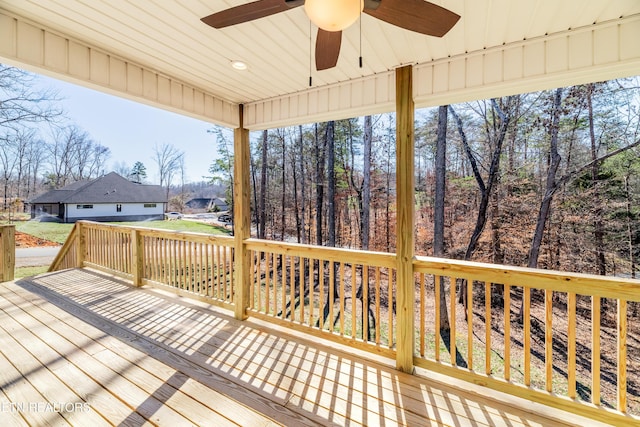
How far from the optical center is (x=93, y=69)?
2.22 metres

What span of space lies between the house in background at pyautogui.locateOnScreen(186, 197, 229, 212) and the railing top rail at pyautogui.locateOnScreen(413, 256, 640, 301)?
1195 cm

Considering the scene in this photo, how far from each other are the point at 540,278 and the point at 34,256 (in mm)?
10824

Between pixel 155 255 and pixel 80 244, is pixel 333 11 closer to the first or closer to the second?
pixel 155 255

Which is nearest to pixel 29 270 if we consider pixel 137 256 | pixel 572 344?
pixel 137 256

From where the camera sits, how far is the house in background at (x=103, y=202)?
8.35 meters

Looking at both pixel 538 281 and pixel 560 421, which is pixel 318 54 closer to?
pixel 538 281

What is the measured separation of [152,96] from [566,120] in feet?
→ 29.2

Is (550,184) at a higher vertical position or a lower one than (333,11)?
lower

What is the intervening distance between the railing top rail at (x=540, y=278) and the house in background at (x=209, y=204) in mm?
11946

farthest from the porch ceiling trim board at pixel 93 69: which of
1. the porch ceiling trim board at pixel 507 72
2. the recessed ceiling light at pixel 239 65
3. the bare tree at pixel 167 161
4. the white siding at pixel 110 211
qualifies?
the bare tree at pixel 167 161

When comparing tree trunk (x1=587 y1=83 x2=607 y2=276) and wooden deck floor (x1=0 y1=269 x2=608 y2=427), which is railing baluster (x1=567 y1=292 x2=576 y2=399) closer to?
wooden deck floor (x1=0 y1=269 x2=608 y2=427)

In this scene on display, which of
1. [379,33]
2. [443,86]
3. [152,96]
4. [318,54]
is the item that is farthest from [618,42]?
[152,96]

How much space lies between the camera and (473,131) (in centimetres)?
789

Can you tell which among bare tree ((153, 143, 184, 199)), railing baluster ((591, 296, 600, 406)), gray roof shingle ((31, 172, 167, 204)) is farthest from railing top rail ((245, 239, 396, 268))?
bare tree ((153, 143, 184, 199))
